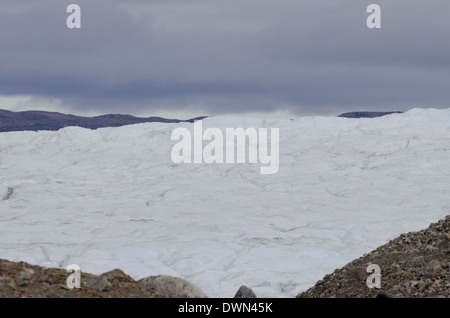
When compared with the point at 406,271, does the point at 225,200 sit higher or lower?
higher

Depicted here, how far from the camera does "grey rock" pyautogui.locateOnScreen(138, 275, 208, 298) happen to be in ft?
37.2

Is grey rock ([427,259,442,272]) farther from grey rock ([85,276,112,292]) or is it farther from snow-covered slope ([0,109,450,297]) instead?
snow-covered slope ([0,109,450,297])

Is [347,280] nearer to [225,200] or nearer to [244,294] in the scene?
[244,294]

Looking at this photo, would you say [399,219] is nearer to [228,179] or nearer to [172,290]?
[228,179]

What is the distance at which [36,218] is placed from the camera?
86.8 metres

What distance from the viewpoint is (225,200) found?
99.9m

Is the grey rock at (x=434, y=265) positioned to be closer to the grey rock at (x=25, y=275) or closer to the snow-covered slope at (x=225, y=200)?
the grey rock at (x=25, y=275)

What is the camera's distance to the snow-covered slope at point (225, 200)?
61.2 meters

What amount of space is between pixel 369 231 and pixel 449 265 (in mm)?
60342

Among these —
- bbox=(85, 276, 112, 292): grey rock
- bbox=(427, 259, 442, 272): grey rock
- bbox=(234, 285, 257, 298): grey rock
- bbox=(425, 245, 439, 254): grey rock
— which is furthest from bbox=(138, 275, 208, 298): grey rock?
bbox=(425, 245, 439, 254): grey rock

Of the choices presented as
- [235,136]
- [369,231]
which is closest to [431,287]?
[369,231]

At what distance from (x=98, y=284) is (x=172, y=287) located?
1320 millimetres

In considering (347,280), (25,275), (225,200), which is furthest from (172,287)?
(225,200)

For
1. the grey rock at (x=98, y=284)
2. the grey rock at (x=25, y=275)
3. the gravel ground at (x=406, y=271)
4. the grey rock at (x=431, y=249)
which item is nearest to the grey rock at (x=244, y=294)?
the grey rock at (x=98, y=284)
